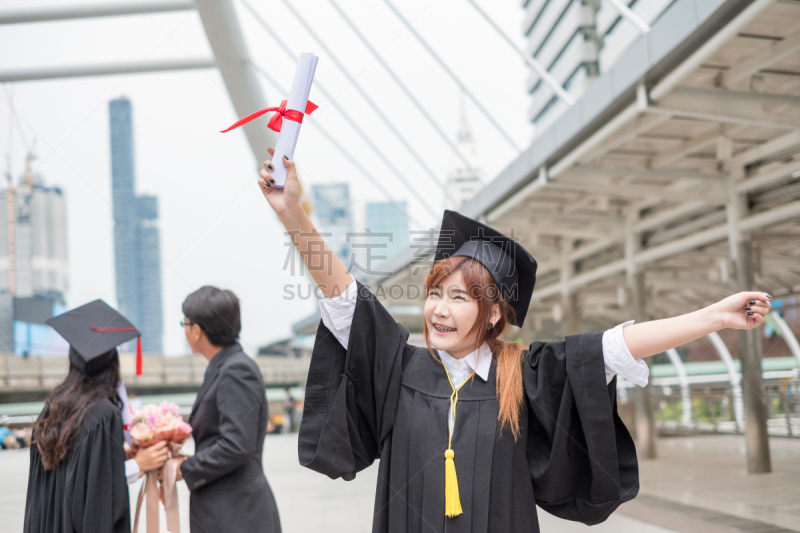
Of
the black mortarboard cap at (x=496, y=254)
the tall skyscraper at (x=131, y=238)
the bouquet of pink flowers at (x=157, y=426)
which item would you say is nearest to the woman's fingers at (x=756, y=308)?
the black mortarboard cap at (x=496, y=254)

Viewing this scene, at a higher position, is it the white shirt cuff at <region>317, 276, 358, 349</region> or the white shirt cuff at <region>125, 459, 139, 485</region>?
the white shirt cuff at <region>317, 276, 358, 349</region>

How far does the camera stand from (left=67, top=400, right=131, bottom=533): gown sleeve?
238 centimetres

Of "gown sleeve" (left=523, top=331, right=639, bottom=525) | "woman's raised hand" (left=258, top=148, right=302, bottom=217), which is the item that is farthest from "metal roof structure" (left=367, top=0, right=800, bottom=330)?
"woman's raised hand" (left=258, top=148, right=302, bottom=217)

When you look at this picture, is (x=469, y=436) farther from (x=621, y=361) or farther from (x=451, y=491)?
(x=621, y=361)

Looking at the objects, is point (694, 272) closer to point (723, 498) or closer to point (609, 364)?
point (723, 498)

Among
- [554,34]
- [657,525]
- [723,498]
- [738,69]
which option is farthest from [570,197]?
[554,34]

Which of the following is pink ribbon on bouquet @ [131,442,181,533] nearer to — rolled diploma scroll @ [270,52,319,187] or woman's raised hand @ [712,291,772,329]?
rolled diploma scroll @ [270,52,319,187]

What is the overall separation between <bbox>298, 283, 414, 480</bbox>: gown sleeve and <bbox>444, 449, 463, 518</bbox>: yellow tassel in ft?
0.71

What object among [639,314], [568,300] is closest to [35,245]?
[568,300]

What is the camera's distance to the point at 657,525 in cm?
501

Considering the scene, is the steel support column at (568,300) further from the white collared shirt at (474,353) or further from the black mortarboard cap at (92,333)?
the white collared shirt at (474,353)

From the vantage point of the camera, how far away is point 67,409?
2492 mm

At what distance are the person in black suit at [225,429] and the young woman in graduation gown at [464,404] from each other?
100cm

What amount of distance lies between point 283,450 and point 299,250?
40.4 ft
